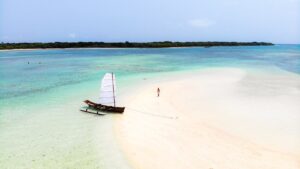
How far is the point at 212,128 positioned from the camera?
472 inches

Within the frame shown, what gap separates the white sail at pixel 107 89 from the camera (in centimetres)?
1499

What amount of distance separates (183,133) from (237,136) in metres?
2.23

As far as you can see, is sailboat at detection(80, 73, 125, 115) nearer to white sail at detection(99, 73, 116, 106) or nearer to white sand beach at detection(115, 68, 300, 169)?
white sail at detection(99, 73, 116, 106)

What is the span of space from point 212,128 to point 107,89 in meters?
6.31

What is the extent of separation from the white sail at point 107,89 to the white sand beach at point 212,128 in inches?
50.2

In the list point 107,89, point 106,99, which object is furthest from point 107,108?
point 107,89

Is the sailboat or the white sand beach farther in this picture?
the sailboat

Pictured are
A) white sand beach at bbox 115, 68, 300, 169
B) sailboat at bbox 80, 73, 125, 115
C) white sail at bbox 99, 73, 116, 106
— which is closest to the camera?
white sand beach at bbox 115, 68, 300, 169

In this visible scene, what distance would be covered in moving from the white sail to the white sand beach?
1.28 meters

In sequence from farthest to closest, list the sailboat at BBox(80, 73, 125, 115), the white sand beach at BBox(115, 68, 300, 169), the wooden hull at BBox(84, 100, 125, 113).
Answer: the sailboat at BBox(80, 73, 125, 115), the wooden hull at BBox(84, 100, 125, 113), the white sand beach at BBox(115, 68, 300, 169)

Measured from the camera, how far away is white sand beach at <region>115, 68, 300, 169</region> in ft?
30.0

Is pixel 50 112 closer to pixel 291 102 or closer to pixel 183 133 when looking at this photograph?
pixel 183 133

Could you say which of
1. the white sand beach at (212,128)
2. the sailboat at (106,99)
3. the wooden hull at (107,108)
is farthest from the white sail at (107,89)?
the white sand beach at (212,128)

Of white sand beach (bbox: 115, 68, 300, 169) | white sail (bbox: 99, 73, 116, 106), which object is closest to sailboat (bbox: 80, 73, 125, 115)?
white sail (bbox: 99, 73, 116, 106)
